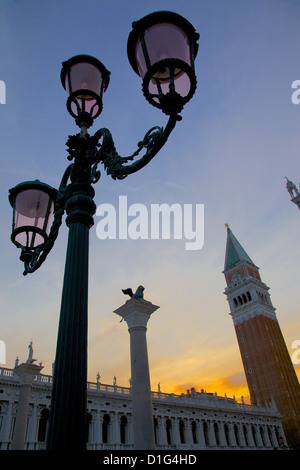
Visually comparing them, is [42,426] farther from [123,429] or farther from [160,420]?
[160,420]

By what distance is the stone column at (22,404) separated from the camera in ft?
40.2

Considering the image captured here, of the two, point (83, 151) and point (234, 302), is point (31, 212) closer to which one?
point (83, 151)

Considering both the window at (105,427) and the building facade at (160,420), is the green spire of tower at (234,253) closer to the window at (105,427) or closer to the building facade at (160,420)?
the building facade at (160,420)

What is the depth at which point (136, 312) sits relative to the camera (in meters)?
8.22

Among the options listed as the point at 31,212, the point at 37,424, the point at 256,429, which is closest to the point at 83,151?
the point at 31,212

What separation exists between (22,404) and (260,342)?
50.1 m

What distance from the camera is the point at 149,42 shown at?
2908 millimetres

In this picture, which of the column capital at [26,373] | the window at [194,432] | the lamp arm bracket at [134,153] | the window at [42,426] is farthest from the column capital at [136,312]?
the window at [194,432]

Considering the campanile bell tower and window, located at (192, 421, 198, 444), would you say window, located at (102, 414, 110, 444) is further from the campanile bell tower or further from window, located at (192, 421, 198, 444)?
the campanile bell tower

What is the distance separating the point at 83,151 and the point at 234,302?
63146mm

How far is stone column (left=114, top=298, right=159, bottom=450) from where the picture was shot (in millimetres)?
6906

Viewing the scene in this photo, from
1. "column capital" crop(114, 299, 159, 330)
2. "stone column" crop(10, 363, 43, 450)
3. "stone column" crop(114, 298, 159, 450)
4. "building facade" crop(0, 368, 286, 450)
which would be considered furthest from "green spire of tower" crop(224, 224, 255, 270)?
"stone column" crop(114, 298, 159, 450)

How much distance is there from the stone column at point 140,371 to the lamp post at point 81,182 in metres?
4.53
